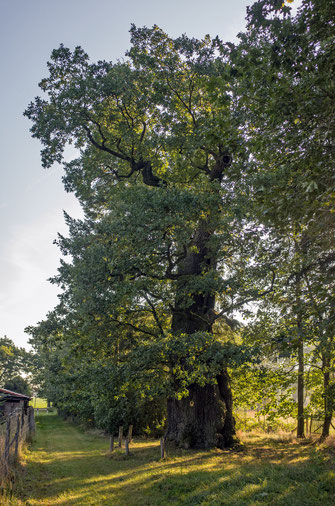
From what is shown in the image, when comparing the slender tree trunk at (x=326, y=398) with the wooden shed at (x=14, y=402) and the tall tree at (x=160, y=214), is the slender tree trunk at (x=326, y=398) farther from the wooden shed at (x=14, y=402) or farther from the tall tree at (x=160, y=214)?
the wooden shed at (x=14, y=402)

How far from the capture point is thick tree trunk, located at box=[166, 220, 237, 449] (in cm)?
1641

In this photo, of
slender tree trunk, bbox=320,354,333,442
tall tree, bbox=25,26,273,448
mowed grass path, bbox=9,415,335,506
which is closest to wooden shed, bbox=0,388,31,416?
mowed grass path, bbox=9,415,335,506

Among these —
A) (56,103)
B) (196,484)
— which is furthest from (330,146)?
(56,103)

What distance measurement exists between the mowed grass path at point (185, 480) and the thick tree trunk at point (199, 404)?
40.3 inches

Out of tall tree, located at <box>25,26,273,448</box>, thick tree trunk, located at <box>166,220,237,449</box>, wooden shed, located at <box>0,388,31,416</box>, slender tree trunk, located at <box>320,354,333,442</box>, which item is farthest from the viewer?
wooden shed, located at <box>0,388,31,416</box>

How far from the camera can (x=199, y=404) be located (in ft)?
55.4

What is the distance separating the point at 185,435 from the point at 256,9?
54.1 ft

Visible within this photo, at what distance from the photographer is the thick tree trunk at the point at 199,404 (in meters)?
16.4

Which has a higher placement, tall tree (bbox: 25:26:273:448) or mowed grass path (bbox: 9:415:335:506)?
tall tree (bbox: 25:26:273:448)

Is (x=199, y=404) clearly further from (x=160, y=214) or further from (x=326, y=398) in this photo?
(x=160, y=214)

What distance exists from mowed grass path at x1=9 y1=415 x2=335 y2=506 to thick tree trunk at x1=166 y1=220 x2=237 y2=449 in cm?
102

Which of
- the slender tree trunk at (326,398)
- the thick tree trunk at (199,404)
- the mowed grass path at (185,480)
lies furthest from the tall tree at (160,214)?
the slender tree trunk at (326,398)

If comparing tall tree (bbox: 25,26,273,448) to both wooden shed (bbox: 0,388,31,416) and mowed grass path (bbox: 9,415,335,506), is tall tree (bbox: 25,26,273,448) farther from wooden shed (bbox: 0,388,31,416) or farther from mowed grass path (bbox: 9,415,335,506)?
wooden shed (bbox: 0,388,31,416)

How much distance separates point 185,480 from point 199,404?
6.64m
